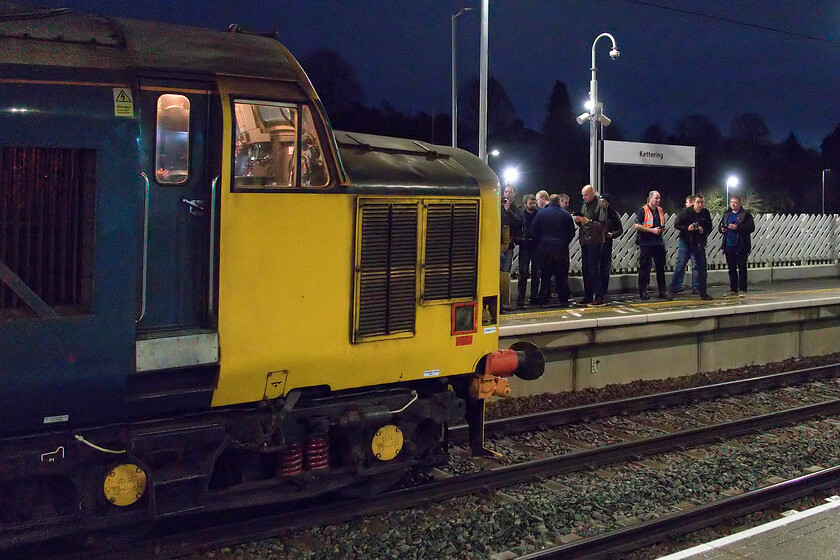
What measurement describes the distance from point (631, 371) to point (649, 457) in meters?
3.69

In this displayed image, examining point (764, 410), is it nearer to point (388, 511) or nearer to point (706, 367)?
point (706, 367)

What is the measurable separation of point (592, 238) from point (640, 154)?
1138 cm

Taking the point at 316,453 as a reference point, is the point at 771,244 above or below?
above

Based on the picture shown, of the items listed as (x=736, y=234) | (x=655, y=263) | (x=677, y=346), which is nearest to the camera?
(x=677, y=346)

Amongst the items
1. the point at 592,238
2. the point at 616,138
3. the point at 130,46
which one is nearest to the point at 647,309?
the point at 592,238

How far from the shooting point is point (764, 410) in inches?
397

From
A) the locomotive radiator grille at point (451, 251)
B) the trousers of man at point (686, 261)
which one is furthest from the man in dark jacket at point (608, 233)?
the locomotive radiator grille at point (451, 251)

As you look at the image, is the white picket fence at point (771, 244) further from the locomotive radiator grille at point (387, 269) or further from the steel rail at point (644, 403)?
the locomotive radiator grille at point (387, 269)

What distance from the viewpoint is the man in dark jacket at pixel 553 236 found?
12.7 metres

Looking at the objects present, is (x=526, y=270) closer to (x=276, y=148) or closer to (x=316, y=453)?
(x=316, y=453)

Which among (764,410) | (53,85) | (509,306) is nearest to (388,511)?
(53,85)

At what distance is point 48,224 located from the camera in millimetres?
4465

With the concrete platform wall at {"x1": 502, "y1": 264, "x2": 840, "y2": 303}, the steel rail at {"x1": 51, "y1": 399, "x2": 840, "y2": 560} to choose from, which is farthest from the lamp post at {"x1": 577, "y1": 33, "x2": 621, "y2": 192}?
the steel rail at {"x1": 51, "y1": 399, "x2": 840, "y2": 560}

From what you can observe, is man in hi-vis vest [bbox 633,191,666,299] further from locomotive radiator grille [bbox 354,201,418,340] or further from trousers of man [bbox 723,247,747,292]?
locomotive radiator grille [bbox 354,201,418,340]
